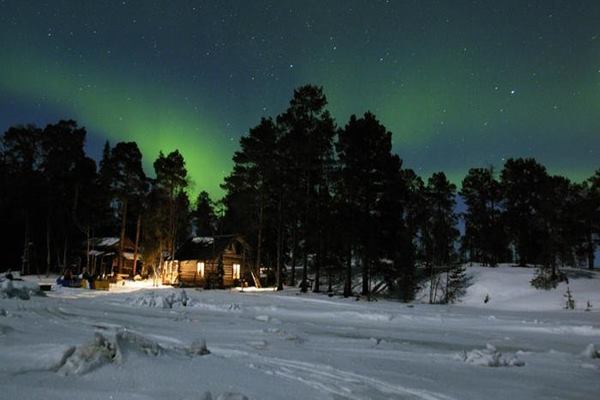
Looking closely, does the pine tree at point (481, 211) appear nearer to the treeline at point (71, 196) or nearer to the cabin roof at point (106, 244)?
the treeline at point (71, 196)

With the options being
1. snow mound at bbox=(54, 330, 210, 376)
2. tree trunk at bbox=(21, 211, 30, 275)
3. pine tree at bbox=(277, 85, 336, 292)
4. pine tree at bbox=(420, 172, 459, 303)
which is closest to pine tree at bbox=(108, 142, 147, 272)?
tree trunk at bbox=(21, 211, 30, 275)

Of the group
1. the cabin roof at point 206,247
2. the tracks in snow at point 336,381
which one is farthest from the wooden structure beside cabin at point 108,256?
the tracks in snow at point 336,381

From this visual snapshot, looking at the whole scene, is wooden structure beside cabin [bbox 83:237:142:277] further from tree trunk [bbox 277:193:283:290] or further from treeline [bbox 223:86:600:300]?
tree trunk [bbox 277:193:283:290]

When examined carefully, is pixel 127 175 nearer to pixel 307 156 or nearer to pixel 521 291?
pixel 307 156

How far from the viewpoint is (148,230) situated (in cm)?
4691

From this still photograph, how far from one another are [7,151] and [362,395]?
5905cm

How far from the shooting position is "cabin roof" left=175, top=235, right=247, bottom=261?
1709 inches

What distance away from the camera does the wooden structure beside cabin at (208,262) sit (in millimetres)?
Answer: 43438

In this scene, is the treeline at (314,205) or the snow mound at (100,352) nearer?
the snow mound at (100,352)

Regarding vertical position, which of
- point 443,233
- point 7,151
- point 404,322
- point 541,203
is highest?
point 7,151

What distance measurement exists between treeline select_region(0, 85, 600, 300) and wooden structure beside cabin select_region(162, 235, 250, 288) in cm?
187

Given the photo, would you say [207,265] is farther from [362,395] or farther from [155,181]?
[362,395]

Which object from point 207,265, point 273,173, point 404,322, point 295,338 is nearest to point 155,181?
point 207,265

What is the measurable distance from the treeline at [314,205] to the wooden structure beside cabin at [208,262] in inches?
73.5
